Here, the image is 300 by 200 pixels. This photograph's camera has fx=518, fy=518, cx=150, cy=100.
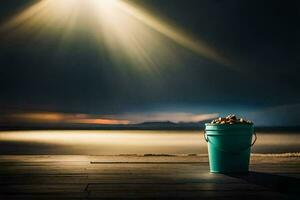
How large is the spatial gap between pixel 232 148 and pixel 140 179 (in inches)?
61.6

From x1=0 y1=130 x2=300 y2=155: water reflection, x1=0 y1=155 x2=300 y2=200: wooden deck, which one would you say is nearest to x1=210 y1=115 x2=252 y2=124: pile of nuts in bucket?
x1=0 y1=155 x2=300 y2=200: wooden deck

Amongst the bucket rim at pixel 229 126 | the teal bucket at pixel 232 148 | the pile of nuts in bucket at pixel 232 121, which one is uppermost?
the pile of nuts in bucket at pixel 232 121

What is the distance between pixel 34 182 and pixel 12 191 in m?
0.70

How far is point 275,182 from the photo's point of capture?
240 inches

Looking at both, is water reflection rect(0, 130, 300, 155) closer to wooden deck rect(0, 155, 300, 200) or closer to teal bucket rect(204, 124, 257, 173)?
wooden deck rect(0, 155, 300, 200)

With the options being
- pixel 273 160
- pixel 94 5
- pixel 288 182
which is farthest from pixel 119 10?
pixel 288 182

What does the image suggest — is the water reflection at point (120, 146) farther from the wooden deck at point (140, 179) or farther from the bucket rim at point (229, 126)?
the bucket rim at point (229, 126)

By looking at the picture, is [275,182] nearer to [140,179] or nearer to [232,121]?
[232,121]

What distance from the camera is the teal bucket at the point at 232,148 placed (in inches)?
283

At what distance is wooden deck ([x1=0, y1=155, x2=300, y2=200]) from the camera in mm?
Result: 5195

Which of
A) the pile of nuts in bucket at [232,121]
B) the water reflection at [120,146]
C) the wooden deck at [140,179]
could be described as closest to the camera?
the wooden deck at [140,179]

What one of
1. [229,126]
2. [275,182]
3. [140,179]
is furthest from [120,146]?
[275,182]

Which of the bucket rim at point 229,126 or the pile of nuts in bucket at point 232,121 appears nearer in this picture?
the bucket rim at point 229,126

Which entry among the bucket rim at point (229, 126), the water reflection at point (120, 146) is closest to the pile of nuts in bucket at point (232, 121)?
the bucket rim at point (229, 126)
